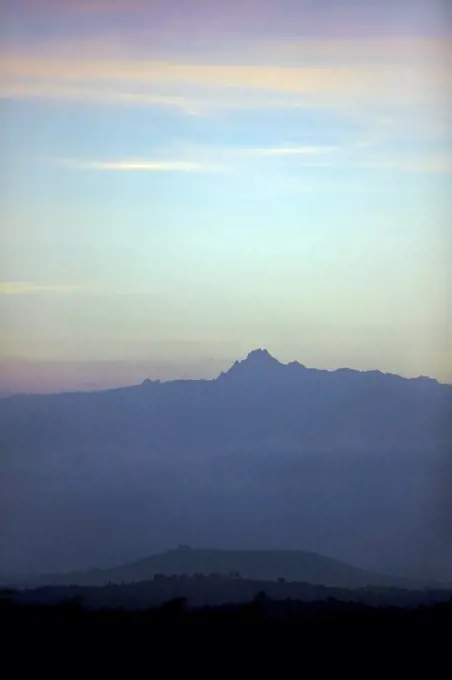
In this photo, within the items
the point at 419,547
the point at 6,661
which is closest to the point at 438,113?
the point at 419,547

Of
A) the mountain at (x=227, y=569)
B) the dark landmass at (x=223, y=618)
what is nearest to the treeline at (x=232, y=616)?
the dark landmass at (x=223, y=618)

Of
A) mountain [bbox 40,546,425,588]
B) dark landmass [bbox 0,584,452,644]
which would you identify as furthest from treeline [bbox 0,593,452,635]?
mountain [bbox 40,546,425,588]

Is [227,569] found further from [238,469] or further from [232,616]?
[238,469]

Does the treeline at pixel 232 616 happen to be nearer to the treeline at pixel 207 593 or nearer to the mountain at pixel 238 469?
the treeline at pixel 207 593

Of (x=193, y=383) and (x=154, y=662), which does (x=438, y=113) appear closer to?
(x=193, y=383)

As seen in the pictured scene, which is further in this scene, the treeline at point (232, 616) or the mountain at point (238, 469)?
the mountain at point (238, 469)
